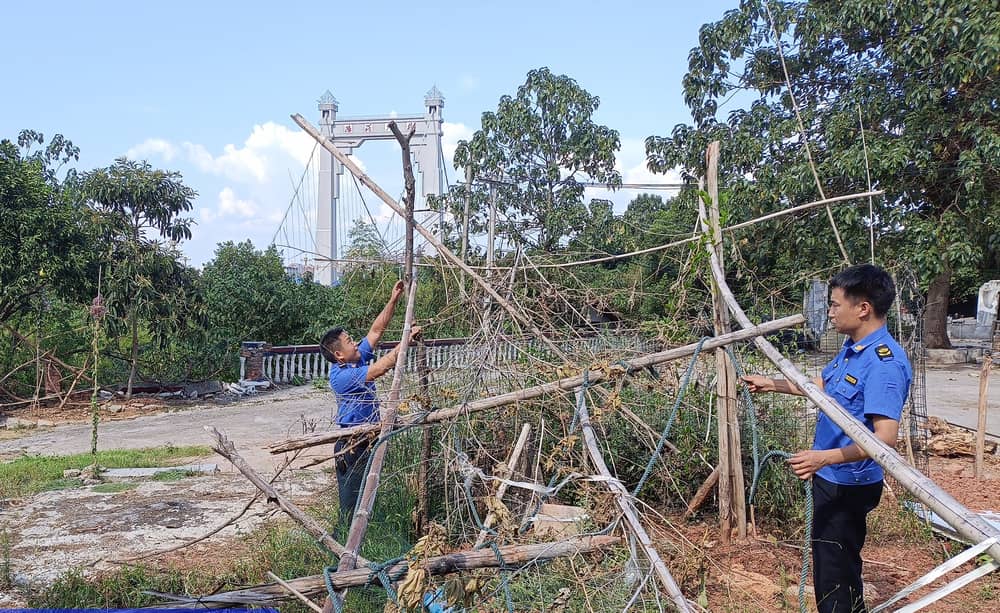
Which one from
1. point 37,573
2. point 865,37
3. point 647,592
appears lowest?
point 37,573

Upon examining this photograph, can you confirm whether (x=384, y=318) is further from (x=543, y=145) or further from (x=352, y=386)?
(x=543, y=145)

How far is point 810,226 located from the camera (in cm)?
1148

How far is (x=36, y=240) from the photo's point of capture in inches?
385

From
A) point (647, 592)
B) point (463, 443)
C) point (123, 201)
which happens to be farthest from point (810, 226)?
point (123, 201)

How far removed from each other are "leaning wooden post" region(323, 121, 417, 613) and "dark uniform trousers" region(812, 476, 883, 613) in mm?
1684

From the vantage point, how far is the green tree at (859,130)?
10.1 metres

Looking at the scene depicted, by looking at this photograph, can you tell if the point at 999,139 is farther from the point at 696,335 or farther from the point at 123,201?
the point at 123,201

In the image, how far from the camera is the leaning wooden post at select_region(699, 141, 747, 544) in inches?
158

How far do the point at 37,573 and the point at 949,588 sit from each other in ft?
14.6

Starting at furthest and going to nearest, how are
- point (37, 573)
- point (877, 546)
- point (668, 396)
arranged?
1. point (668, 396)
2. point (877, 546)
3. point (37, 573)

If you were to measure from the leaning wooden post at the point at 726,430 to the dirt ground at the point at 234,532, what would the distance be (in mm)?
157

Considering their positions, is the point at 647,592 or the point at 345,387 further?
the point at 345,387

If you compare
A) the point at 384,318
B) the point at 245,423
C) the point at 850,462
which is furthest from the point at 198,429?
the point at 850,462

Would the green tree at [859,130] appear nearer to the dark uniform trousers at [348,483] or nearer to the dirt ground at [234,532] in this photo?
the dirt ground at [234,532]
